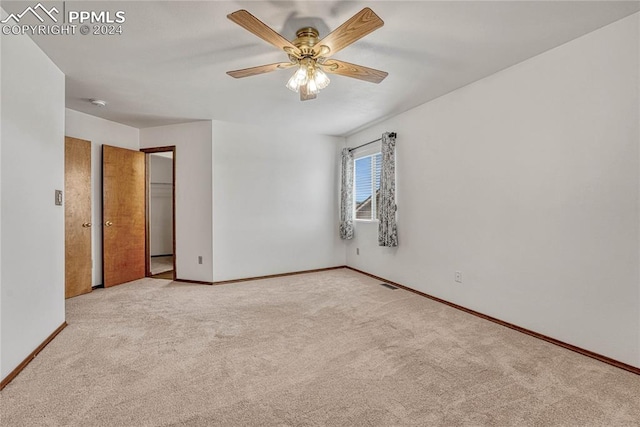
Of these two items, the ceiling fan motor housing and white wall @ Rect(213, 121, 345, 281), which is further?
white wall @ Rect(213, 121, 345, 281)

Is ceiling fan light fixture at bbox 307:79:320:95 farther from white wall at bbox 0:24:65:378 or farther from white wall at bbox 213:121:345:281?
white wall at bbox 213:121:345:281

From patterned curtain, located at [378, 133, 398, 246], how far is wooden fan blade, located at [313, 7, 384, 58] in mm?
2241

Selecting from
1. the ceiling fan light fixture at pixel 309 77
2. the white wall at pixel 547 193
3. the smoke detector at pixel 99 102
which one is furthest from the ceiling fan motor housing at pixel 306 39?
the smoke detector at pixel 99 102

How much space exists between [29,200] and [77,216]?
1.92 metres

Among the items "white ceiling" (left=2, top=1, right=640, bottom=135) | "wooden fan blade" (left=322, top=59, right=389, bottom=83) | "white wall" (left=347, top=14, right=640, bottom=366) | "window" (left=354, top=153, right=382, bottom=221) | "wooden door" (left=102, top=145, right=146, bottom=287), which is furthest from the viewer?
"window" (left=354, top=153, right=382, bottom=221)

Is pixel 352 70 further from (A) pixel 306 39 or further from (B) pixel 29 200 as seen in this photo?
(B) pixel 29 200

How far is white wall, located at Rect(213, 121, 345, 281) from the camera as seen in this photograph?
14.8 ft

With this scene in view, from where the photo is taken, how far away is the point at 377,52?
2.48 meters

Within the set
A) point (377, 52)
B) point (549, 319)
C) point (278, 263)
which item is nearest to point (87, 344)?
point (278, 263)

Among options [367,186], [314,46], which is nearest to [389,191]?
[367,186]

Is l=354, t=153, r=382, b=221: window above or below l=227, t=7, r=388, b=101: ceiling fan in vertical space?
below

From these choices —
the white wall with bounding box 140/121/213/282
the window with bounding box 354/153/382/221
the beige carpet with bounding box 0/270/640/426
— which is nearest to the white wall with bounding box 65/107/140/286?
the white wall with bounding box 140/121/213/282

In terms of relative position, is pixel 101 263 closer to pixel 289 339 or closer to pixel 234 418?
pixel 289 339

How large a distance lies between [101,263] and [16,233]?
250 centimetres
